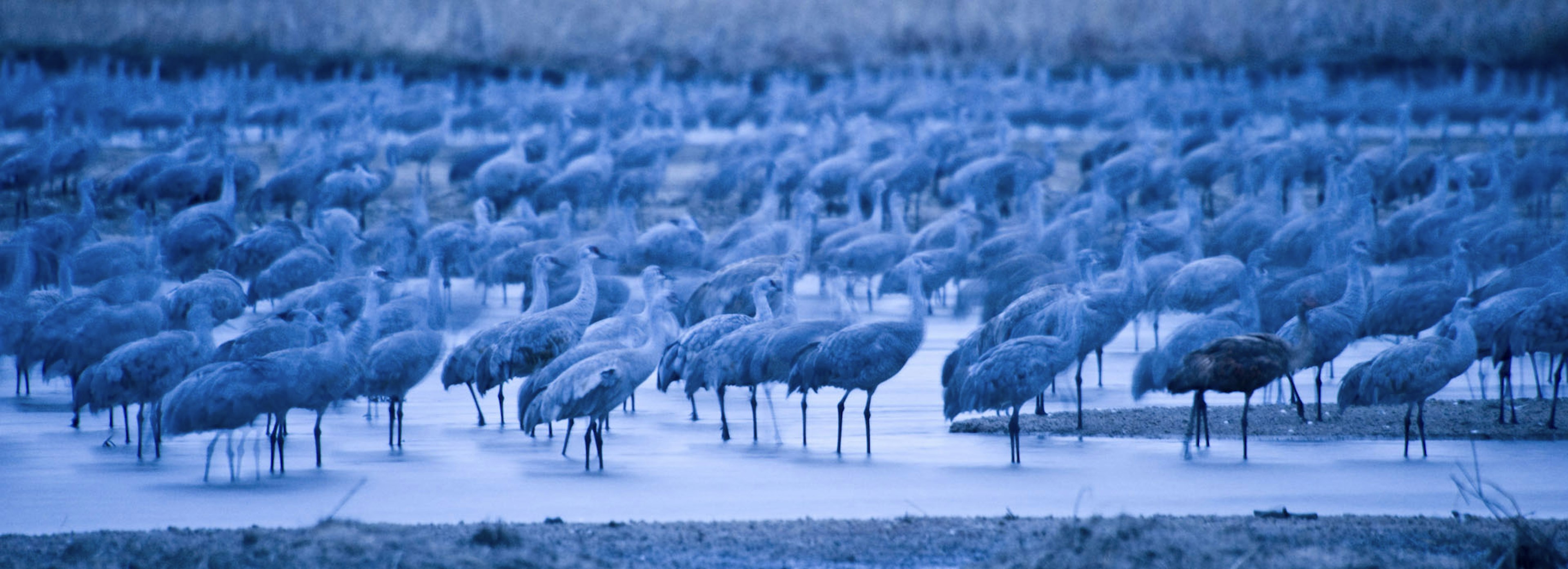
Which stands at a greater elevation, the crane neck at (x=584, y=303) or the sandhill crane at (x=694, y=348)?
the crane neck at (x=584, y=303)

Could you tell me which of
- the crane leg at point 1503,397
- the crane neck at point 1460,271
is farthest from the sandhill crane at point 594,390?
the crane neck at point 1460,271

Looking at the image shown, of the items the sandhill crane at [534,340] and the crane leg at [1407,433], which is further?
the sandhill crane at [534,340]

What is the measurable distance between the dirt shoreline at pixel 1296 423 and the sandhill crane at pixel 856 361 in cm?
77

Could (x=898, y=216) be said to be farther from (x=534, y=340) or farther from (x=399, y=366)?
(x=399, y=366)

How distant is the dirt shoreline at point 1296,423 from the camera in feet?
34.0

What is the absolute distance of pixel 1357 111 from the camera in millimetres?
30875

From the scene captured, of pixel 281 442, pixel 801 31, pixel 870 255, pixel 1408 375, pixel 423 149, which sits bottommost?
pixel 281 442

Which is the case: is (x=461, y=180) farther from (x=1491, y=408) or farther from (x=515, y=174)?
(x=1491, y=408)

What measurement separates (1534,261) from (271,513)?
34.5 ft

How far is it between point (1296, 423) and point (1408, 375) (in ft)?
3.80

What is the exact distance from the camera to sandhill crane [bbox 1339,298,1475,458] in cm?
977

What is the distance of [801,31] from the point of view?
5469 centimetres

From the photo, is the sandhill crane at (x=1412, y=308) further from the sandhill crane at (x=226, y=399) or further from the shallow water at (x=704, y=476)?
the sandhill crane at (x=226, y=399)

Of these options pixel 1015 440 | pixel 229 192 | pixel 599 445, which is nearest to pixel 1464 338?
pixel 1015 440
